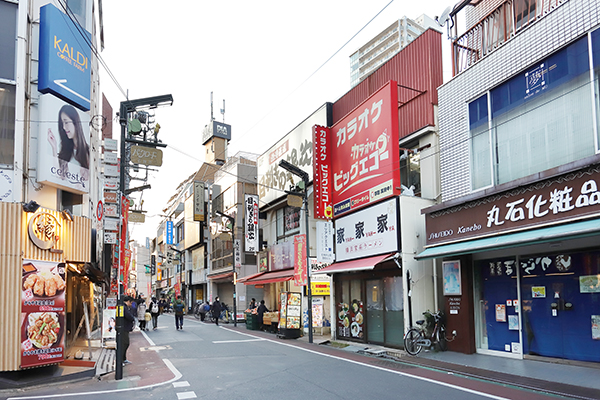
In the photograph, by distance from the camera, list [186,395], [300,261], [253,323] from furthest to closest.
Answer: [253,323]
[300,261]
[186,395]

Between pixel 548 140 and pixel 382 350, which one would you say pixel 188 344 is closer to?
pixel 382 350

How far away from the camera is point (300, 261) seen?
2184 centimetres

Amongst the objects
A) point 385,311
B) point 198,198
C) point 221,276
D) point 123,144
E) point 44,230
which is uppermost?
point 198,198

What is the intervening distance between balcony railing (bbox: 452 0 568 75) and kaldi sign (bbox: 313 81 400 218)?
2.34 meters

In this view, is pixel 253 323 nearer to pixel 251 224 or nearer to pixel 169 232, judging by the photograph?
pixel 251 224

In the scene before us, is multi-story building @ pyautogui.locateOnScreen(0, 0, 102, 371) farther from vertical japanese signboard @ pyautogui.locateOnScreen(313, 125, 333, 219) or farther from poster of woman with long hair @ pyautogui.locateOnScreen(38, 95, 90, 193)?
vertical japanese signboard @ pyautogui.locateOnScreen(313, 125, 333, 219)

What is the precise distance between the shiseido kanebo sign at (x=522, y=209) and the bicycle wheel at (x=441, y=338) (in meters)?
2.65

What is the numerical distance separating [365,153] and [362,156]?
0.27 meters

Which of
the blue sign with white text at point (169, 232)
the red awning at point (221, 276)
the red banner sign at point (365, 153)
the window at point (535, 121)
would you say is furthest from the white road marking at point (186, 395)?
the blue sign with white text at point (169, 232)

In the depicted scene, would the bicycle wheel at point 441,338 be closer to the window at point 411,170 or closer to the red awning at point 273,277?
the window at point 411,170

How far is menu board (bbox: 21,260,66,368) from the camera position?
10.6 m

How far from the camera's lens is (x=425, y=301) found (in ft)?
50.6

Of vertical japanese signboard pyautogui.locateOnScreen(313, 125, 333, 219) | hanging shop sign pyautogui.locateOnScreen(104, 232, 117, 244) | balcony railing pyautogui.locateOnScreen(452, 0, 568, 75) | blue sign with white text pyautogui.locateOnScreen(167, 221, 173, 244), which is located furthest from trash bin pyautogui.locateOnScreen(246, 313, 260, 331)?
blue sign with white text pyautogui.locateOnScreen(167, 221, 173, 244)

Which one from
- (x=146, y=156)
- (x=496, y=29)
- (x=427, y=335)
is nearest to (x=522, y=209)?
(x=427, y=335)
